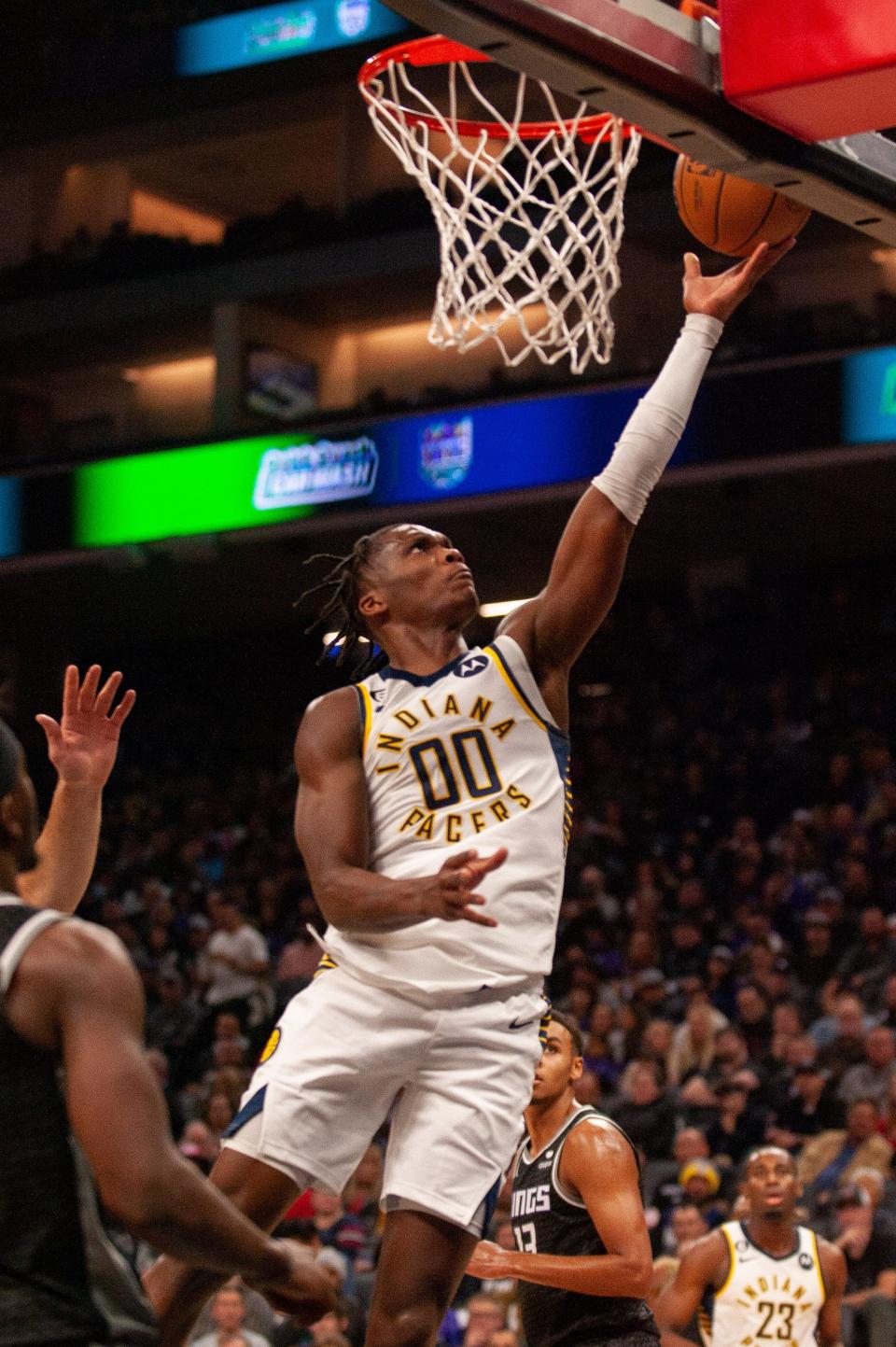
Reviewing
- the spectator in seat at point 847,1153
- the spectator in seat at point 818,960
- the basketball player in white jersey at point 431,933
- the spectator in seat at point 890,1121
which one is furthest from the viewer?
the spectator in seat at point 818,960

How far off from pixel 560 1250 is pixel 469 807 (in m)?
1.58

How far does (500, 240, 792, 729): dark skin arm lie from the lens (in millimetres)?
3951

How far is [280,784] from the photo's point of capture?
17.8m

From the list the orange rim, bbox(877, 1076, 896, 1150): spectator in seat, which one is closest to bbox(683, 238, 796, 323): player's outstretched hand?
the orange rim

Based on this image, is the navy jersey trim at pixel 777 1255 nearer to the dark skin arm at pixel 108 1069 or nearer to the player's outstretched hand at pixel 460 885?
the player's outstretched hand at pixel 460 885

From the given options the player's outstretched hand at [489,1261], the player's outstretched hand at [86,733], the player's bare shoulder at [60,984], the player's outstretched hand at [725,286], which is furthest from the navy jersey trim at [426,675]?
the player's bare shoulder at [60,984]

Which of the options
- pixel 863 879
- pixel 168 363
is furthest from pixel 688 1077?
pixel 168 363

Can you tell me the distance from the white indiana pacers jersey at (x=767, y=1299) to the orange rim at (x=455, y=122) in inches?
151

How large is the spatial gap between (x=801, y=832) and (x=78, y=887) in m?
10.5

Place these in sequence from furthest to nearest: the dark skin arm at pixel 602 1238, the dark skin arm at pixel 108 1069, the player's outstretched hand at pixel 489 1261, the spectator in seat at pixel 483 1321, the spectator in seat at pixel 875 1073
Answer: the spectator in seat at pixel 875 1073 < the spectator in seat at pixel 483 1321 < the dark skin arm at pixel 602 1238 < the player's outstretched hand at pixel 489 1261 < the dark skin arm at pixel 108 1069

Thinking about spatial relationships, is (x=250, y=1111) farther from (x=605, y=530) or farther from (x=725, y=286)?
(x=725, y=286)

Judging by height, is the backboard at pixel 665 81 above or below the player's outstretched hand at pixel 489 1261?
above

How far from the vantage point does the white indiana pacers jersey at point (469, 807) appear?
381cm

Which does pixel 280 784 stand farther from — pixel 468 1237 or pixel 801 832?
pixel 468 1237
